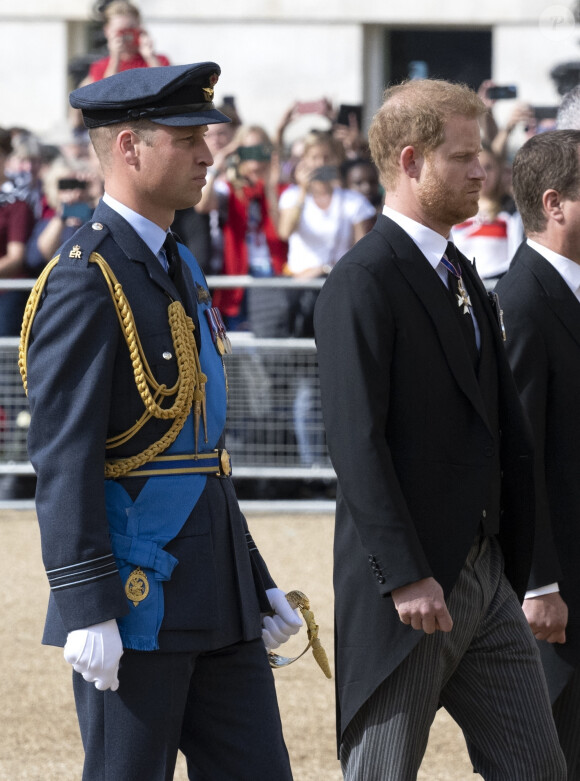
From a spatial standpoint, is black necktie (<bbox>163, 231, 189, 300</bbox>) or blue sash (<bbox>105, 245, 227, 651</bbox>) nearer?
blue sash (<bbox>105, 245, 227, 651</bbox>)

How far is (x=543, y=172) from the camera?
372 centimetres

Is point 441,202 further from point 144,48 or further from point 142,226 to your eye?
point 144,48

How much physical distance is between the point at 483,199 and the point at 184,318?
587 cm

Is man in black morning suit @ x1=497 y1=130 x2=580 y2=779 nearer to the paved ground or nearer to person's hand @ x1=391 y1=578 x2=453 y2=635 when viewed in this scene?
person's hand @ x1=391 y1=578 x2=453 y2=635

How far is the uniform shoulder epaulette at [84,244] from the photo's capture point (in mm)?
2846

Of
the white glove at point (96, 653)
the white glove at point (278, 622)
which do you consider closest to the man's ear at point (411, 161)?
the white glove at point (278, 622)

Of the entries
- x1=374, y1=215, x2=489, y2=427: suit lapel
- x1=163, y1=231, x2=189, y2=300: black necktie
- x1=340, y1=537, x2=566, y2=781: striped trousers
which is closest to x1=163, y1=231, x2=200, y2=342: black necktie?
x1=163, y1=231, x2=189, y2=300: black necktie

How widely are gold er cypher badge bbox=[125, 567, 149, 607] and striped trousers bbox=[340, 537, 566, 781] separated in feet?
1.81

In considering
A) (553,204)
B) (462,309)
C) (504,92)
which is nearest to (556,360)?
(553,204)

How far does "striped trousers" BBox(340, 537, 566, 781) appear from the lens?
300 centimetres

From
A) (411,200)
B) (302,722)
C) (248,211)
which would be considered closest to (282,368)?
(248,211)

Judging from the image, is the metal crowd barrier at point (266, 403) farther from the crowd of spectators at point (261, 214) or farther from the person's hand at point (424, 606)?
the person's hand at point (424, 606)

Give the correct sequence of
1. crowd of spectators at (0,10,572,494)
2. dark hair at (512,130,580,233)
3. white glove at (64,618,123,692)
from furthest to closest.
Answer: crowd of spectators at (0,10,572,494)
dark hair at (512,130,580,233)
white glove at (64,618,123,692)

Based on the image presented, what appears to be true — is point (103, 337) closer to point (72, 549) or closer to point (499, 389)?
point (72, 549)
